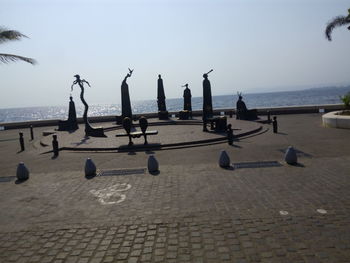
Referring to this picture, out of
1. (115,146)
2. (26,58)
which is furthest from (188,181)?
(26,58)

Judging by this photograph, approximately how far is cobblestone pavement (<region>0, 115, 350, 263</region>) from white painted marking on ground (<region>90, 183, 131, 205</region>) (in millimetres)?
25

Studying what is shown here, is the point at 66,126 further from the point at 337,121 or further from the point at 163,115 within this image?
the point at 337,121

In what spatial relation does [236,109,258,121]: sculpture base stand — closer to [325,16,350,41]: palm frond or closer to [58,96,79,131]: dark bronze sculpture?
[325,16,350,41]: palm frond

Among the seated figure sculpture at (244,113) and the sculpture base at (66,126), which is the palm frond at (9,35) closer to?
the sculpture base at (66,126)

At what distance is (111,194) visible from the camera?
25.3 ft

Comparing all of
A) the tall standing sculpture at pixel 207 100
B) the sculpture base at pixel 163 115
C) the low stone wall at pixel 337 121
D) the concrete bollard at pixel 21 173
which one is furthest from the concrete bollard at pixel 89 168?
the sculpture base at pixel 163 115

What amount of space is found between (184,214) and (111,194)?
7.74 ft

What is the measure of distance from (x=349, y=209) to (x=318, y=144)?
750cm

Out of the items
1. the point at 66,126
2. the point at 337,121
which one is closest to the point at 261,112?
the point at 337,121

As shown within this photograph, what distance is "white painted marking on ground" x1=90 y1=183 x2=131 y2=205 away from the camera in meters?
7.23

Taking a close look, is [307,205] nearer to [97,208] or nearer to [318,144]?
[97,208]

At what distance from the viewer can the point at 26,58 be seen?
59.7 ft

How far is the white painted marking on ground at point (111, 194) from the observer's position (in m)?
7.23

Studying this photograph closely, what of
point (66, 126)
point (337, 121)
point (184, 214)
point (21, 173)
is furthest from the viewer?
point (66, 126)
